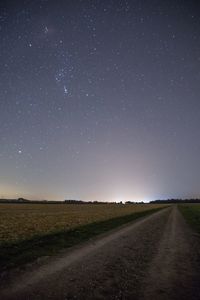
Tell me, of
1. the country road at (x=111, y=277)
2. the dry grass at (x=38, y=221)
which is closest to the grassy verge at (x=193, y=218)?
the dry grass at (x=38, y=221)

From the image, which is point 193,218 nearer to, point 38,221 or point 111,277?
point 38,221

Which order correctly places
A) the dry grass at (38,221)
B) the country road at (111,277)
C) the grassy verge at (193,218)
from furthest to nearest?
the grassy verge at (193,218), the dry grass at (38,221), the country road at (111,277)

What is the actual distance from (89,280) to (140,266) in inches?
111

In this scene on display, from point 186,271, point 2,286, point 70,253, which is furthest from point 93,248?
point 2,286

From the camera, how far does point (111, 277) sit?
30.1 ft

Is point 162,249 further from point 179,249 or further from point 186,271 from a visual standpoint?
point 186,271

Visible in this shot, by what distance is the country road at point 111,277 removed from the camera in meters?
7.50

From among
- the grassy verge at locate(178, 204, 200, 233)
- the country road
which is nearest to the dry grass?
the country road

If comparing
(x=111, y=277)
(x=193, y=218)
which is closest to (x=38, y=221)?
(x=193, y=218)

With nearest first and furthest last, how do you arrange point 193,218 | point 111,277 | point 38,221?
point 111,277 < point 38,221 < point 193,218

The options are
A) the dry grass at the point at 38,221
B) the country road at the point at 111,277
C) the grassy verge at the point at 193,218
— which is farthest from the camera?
the grassy verge at the point at 193,218

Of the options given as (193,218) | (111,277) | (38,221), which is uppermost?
(193,218)

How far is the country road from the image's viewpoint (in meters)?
7.50

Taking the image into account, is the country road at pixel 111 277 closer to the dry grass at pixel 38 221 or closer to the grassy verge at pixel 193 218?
the dry grass at pixel 38 221
